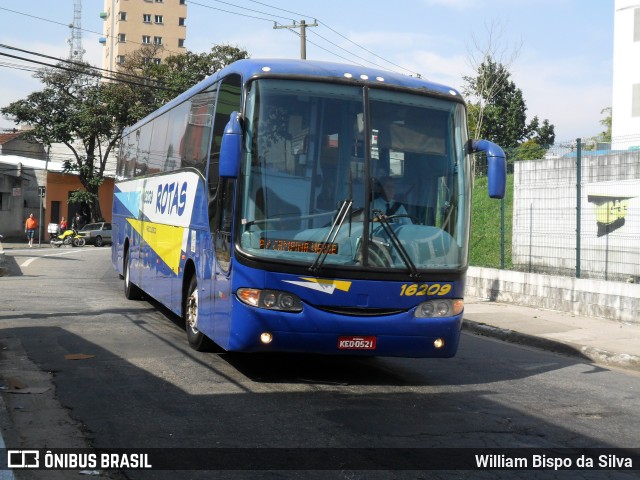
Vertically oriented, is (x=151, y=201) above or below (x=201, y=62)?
below

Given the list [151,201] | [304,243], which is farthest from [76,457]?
[151,201]

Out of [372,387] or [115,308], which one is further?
[115,308]

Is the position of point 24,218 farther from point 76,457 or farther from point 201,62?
point 76,457

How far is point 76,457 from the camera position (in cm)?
582

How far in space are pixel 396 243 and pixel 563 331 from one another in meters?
6.45

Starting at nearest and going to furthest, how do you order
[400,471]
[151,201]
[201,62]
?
[400,471], [151,201], [201,62]

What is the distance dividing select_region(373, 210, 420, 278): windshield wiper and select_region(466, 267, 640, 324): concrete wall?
766cm

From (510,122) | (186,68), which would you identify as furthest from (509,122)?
(186,68)

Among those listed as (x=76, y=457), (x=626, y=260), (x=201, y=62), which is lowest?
(x=76, y=457)

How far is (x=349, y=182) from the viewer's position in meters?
8.29

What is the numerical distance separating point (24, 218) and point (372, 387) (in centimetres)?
4989

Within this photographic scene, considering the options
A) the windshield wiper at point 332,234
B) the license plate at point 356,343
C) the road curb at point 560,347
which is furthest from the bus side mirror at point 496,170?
the road curb at point 560,347

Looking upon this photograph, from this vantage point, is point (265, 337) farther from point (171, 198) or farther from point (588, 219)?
point (588, 219)

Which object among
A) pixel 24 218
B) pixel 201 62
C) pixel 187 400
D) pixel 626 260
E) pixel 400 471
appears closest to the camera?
pixel 400 471
